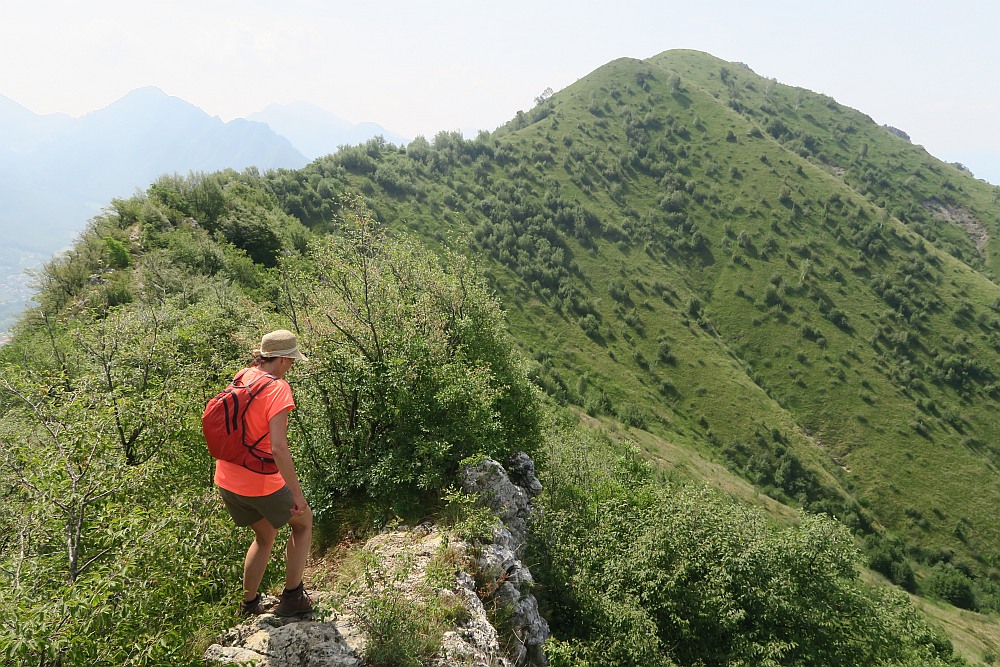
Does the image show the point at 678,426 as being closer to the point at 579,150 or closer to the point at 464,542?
the point at 464,542

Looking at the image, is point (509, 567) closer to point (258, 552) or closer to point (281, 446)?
point (258, 552)

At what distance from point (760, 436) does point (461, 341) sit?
11132 cm

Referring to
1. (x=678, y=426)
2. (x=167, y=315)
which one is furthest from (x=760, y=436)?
(x=167, y=315)

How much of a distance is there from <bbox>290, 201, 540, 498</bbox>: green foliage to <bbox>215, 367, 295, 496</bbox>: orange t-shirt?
4819mm

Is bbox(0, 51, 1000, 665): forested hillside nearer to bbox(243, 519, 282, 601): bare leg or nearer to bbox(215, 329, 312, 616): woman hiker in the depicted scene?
bbox(243, 519, 282, 601): bare leg

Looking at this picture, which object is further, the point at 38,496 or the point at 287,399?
the point at 287,399

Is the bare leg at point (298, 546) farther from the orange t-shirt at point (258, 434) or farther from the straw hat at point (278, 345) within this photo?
the straw hat at point (278, 345)

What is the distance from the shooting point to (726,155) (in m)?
176

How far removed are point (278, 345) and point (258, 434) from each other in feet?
4.65

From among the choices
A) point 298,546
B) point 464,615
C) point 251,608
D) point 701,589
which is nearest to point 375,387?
point 298,546

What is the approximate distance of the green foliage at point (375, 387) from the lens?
38.8 ft

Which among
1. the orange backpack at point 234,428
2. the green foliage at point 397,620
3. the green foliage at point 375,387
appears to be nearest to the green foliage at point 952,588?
the green foliage at point 375,387

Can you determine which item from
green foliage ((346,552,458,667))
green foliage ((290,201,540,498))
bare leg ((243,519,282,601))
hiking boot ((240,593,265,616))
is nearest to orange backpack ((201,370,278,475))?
bare leg ((243,519,282,601))

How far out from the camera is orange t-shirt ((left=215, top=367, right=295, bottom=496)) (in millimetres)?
6520
